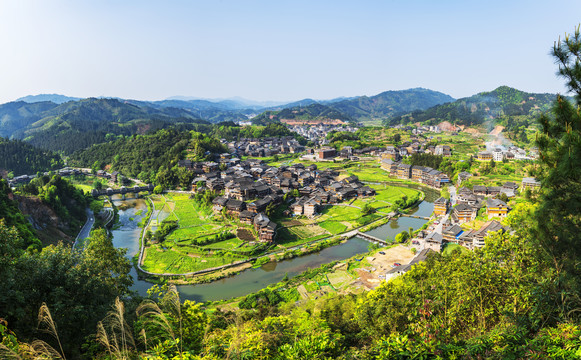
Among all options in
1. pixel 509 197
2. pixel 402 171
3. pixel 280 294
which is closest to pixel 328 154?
pixel 402 171

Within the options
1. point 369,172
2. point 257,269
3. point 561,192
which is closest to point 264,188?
point 257,269

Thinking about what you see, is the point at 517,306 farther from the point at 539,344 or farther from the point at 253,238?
the point at 253,238

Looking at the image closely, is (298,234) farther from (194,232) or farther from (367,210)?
(194,232)

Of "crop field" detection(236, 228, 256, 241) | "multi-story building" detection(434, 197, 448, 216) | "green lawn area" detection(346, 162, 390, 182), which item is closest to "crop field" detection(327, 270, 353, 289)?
"crop field" detection(236, 228, 256, 241)

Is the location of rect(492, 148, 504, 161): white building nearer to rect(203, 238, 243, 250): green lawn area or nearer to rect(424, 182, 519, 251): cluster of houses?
rect(424, 182, 519, 251): cluster of houses

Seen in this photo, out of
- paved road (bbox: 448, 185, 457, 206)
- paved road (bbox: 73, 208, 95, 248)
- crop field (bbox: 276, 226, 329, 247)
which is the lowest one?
crop field (bbox: 276, 226, 329, 247)

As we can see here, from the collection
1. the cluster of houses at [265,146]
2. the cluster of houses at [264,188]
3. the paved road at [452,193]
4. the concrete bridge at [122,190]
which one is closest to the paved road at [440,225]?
the paved road at [452,193]
